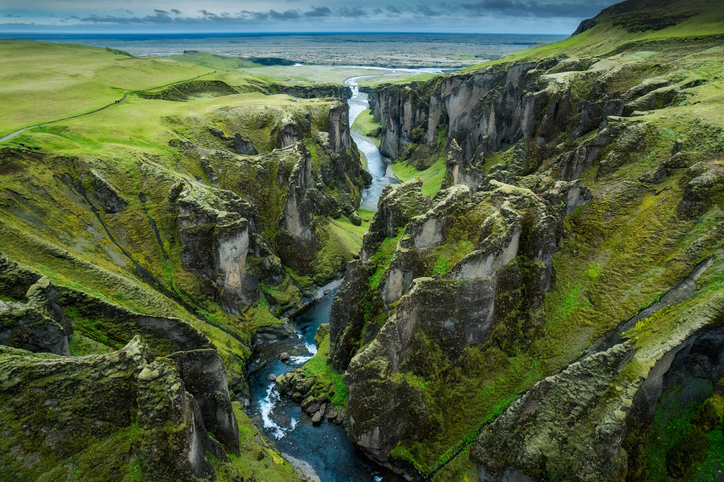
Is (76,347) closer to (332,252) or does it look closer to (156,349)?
(156,349)

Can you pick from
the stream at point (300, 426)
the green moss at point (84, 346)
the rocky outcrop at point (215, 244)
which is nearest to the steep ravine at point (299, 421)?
the stream at point (300, 426)

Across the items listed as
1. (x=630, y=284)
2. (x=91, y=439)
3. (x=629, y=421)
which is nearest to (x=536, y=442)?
(x=629, y=421)

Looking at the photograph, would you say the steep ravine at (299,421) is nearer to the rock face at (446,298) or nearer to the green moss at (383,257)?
the rock face at (446,298)

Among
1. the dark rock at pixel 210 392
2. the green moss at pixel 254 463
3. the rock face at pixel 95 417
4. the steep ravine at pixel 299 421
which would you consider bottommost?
the steep ravine at pixel 299 421

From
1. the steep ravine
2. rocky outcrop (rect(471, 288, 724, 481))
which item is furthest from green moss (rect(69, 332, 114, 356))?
rocky outcrop (rect(471, 288, 724, 481))

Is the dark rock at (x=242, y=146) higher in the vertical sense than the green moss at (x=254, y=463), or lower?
higher

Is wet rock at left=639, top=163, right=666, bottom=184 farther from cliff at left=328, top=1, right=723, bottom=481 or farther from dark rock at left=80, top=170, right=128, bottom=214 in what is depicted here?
dark rock at left=80, top=170, right=128, bottom=214

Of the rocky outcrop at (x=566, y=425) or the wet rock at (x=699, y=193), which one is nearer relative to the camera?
the rocky outcrop at (x=566, y=425)
